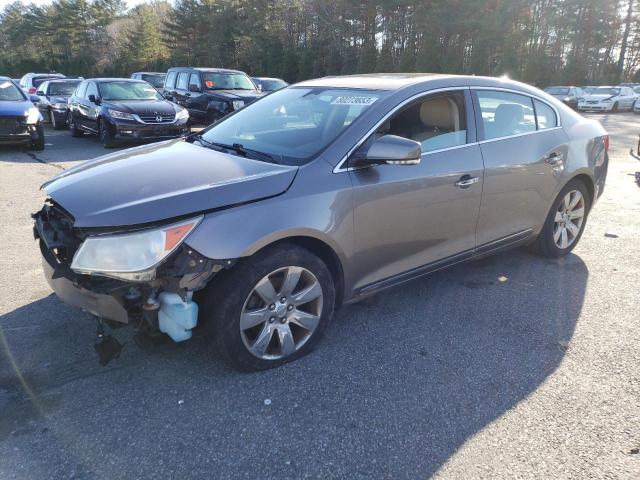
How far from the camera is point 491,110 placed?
3936mm

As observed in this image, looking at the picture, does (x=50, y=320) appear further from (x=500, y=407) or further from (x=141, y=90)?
(x=141, y=90)

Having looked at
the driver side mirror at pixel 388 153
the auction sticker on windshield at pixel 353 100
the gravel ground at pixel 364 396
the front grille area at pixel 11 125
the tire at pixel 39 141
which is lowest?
the gravel ground at pixel 364 396

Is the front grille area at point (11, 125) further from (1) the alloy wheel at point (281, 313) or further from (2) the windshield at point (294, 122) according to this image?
(1) the alloy wheel at point (281, 313)

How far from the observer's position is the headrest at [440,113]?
3.53 m

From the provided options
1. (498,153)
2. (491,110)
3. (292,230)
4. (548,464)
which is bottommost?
(548,464)

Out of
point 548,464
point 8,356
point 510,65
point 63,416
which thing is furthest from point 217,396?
point 510,65

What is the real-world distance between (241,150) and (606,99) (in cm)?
3017

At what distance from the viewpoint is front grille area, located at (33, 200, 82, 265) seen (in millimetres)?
2746

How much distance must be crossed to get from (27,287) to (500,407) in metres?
3.56

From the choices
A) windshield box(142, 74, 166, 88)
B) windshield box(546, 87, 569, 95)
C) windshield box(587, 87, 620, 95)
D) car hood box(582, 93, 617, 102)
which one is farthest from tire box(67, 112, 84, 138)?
windshield box(587, 87, 620, 95)

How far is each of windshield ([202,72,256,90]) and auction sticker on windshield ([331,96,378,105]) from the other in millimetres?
10738

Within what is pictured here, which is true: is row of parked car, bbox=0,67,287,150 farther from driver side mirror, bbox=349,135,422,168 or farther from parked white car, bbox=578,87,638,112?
parked white car, bbox=578,87,638,112

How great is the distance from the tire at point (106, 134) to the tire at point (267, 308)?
32.6 ft

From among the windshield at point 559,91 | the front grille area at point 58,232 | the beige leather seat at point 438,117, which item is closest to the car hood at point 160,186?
the front grille area at point 58,232
